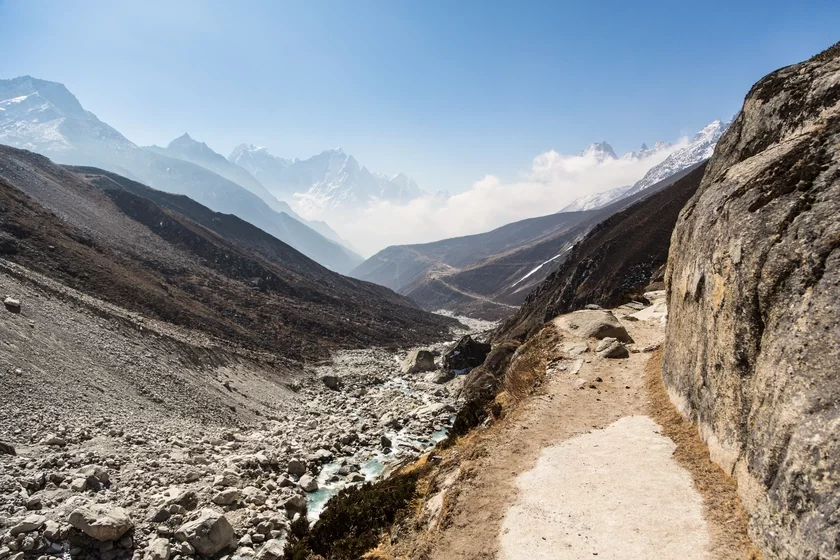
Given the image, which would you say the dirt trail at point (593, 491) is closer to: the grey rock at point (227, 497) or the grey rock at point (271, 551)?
the grey rock at point (271, 551)

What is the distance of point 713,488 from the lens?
8.15 m

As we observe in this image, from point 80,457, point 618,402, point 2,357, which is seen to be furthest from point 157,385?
point 618,402

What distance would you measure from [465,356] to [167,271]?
5257 centimetres

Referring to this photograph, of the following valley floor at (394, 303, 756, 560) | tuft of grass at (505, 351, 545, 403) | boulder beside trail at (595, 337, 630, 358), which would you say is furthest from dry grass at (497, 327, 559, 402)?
boulder beside trail at (595, 337, 630, 358)

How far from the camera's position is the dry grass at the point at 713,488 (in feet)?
22.1

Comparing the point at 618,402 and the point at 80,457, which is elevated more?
the point at 618,402

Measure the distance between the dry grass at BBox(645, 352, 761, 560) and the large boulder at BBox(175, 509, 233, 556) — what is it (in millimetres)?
14333

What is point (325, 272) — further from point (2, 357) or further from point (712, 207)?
point (712, 207)

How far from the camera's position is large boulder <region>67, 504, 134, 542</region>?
1391 cm

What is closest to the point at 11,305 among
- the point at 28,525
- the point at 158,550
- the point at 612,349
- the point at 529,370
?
the point at 28,525

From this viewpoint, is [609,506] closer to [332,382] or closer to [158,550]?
[158,550]

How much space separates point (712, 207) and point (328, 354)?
192 ft

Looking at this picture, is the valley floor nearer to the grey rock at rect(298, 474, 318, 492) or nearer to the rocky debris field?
the rocky debris field

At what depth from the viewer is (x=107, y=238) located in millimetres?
73812
